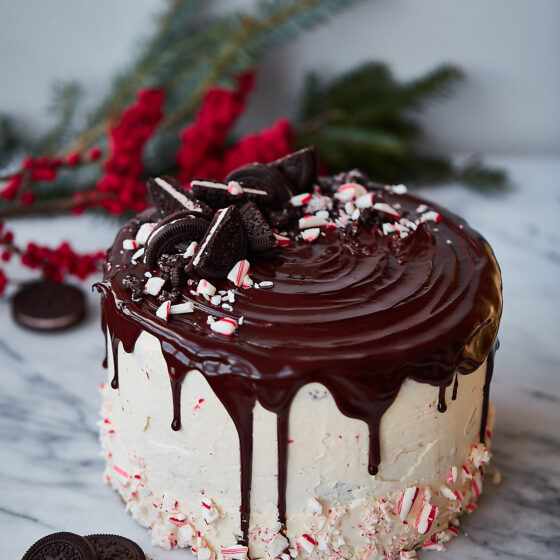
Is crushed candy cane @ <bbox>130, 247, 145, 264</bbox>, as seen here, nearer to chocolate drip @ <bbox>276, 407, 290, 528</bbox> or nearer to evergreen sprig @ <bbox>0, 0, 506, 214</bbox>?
chocolate drip @ <bbox>276, 407, 290, 528</bbox>

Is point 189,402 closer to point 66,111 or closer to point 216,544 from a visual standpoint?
point 216,544

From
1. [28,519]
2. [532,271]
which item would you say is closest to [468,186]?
[532,271]

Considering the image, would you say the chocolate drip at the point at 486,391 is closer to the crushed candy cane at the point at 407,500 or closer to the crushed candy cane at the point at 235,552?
the crushed candy cane at the point at 407,500

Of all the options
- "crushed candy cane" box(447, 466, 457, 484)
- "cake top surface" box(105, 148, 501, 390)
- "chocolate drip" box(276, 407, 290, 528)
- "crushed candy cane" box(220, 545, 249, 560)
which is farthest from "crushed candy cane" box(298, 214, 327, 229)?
A: "crushed candy cane" box(220, 545, 249, 560)

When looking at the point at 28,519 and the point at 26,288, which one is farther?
the point at 26,288

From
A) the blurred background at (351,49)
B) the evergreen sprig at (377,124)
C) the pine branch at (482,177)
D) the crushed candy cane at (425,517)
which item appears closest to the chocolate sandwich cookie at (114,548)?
the crushed candy cane at (425,517)
